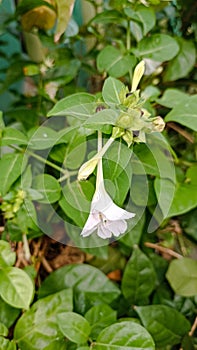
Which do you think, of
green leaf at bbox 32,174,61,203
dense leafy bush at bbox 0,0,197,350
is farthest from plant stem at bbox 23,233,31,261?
green leaf at bbox 32,174,61,203

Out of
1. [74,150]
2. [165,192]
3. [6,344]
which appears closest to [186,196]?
[165,192]

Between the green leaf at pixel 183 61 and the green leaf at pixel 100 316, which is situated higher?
the green leaf at pixel 183 61

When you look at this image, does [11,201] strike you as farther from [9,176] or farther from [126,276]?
[126,276]

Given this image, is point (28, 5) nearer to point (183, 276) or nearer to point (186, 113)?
point (186, 113)

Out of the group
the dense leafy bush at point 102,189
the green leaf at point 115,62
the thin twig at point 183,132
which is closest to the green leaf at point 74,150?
the dense leafy bush at point 102,189

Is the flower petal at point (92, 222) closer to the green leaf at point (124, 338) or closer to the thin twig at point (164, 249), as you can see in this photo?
the green leaf at point (124, 338)

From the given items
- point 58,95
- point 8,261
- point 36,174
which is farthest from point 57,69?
point 8,261

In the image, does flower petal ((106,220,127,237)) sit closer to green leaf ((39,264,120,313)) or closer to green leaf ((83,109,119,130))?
green leaf ((83,109,119,130))

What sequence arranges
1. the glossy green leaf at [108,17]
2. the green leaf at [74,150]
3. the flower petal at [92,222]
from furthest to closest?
the glossy green leaf at [108,17], the green leaf at [74,150], the flower petal at [92,222]
